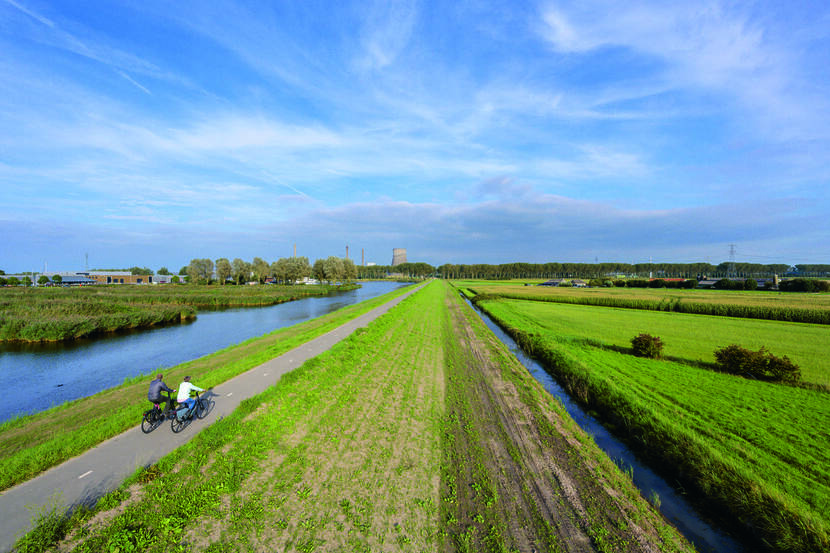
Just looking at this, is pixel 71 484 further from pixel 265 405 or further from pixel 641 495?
pixel 641 495

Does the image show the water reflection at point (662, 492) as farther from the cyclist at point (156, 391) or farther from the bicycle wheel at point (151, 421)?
the bicycle wheel at point (151, 421)

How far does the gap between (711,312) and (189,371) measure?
46633 millimetres

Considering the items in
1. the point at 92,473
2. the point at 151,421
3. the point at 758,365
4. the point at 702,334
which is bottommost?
the point at 702,334

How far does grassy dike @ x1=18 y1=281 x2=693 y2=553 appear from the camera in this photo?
5.04 meters

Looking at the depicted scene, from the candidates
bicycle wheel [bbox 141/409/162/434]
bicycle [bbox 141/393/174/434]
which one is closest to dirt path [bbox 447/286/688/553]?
bicycle [bbox 141/393/174/434]

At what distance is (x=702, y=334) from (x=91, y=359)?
137 feet

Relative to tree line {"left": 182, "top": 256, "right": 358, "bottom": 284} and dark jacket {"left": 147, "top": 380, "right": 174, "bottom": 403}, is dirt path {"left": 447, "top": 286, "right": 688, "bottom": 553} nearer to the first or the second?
dark jacket {"left": 147, "top": 380, "right": 174, "bottom": 403}

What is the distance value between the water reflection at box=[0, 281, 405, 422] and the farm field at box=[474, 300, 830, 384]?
1055 inches

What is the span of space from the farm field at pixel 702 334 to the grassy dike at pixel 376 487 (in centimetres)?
1306

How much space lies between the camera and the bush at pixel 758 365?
43.2ft

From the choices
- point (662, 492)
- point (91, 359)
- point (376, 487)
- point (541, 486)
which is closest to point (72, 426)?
point (376, 487)

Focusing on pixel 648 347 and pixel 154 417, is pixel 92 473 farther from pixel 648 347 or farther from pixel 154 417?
pixel 648 347

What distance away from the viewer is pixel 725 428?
9.28 m

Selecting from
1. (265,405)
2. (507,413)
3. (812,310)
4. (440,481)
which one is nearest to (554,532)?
(440,481)
